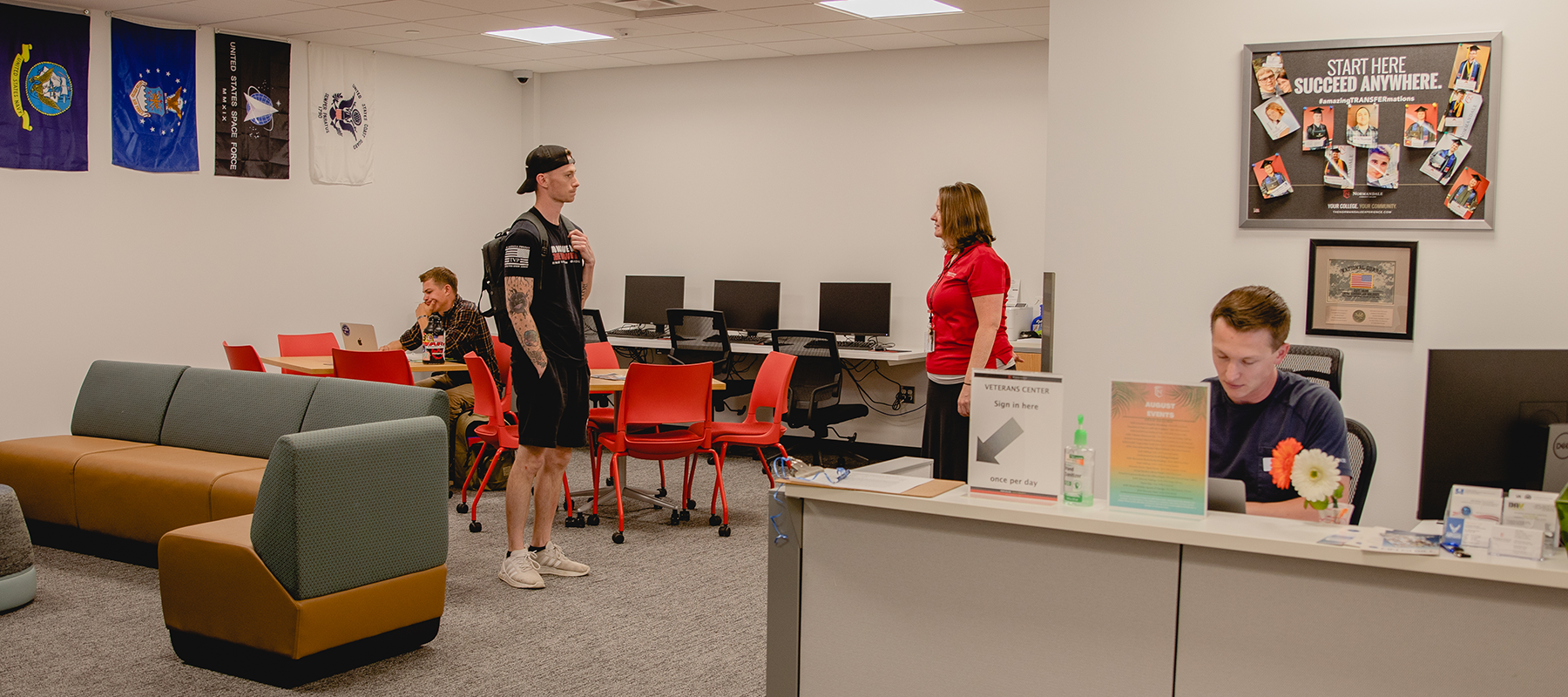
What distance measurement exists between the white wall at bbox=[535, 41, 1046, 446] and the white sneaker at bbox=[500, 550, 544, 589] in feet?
12.7

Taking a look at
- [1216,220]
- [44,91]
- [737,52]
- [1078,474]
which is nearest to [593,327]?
[737,52]

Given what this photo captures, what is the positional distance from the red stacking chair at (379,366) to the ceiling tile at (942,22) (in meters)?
3.44

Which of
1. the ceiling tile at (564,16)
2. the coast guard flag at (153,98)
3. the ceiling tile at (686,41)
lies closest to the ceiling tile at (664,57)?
the ceiling tile at (686,41)

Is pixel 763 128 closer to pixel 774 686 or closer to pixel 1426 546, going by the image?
pixel 774 686

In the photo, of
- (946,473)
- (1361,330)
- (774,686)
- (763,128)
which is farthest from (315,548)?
(763,128)

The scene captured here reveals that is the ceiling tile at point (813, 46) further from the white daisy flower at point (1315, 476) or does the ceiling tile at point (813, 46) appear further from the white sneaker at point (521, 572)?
the white daisy flower at point (1315, 476)

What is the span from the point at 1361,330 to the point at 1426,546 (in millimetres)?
1695

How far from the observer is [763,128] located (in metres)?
8.07

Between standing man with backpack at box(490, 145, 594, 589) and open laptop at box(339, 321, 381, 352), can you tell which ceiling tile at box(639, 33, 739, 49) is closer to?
open laptop at box(339, 321, 381, 352)

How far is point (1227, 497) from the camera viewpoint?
6.93 ft

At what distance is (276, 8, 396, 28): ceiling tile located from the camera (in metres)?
6.42

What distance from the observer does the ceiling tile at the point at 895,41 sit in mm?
7031

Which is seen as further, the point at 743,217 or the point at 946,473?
the point at 743,217

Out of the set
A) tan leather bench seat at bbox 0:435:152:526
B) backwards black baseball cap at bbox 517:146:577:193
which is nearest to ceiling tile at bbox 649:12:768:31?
backwards black baseball cap at bbox 517:146:577:193
